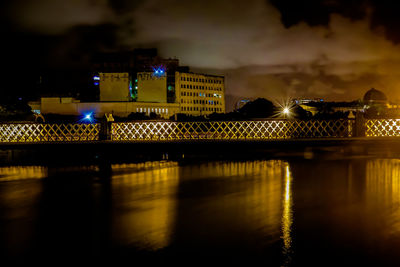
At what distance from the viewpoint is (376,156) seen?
1597 centimetres

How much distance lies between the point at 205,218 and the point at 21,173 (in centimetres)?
885

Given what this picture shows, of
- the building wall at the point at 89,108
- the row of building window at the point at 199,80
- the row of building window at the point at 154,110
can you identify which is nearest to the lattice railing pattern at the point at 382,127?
the building wall at the point at 89,108

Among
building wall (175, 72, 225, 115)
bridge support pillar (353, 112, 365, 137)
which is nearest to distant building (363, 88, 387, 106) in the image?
building wall (175, 72, 225, 115)

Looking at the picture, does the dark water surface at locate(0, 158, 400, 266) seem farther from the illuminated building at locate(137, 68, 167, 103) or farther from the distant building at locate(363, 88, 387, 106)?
the illuminated building at locate(137, 68, 167, 103)

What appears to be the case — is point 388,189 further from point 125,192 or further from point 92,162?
point 92,162

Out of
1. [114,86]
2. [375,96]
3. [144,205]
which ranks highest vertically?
[114,86]

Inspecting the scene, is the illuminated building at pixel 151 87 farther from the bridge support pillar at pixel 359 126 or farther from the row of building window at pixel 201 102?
the bridge support pillar at pixel 359 126

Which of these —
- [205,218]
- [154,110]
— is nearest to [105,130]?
[205,218]

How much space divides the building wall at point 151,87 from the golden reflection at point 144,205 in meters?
84.9

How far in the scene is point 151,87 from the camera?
96.8 m

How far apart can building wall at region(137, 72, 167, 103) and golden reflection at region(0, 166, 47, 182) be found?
273 ft

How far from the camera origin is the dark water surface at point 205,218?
15.6ft

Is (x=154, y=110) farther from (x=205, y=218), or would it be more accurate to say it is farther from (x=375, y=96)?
(x=205, y=218)

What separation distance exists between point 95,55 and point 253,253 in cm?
11072
